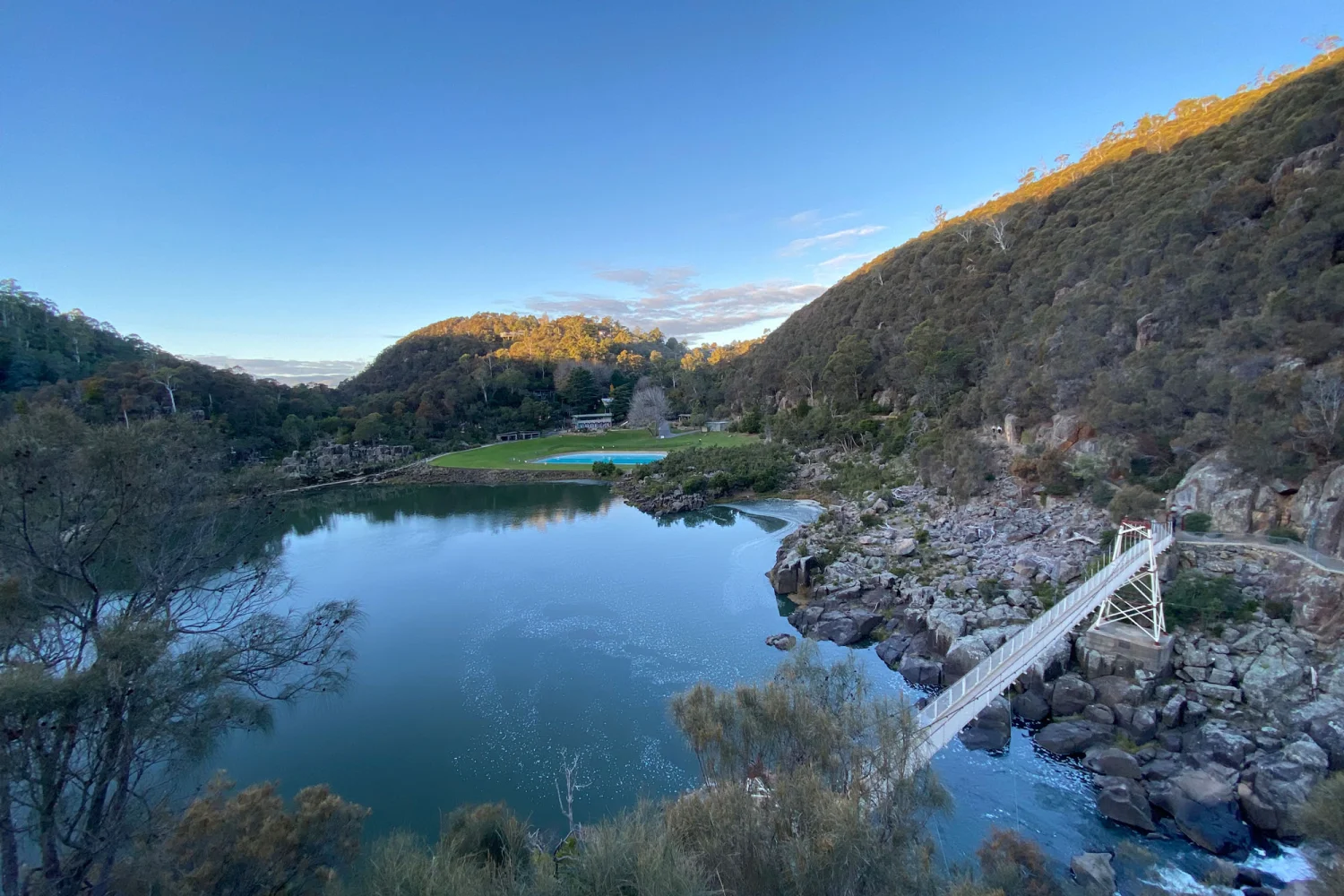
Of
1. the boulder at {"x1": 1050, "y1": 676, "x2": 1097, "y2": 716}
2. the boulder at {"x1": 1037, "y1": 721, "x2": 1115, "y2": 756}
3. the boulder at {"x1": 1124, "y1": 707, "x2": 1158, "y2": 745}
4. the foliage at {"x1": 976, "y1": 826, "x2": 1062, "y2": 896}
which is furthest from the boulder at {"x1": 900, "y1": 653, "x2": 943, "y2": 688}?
the foliage at {"x1": 976, "y1": 826, "x2": 1062, "y2": 896}

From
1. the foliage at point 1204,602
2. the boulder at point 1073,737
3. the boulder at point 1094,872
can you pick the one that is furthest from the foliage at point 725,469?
the boulder at point 1094,872

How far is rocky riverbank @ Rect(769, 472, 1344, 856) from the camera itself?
839cm

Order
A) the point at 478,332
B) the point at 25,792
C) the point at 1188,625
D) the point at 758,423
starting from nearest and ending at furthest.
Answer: the point at 25,792 → the point at 1188,625 → the point at 758,423 → the point at 478,332

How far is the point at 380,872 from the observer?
177 inches

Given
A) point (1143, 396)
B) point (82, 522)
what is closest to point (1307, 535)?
point (1143, 396)

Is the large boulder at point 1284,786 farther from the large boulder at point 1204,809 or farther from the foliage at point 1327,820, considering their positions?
the foliage at point 1327,820

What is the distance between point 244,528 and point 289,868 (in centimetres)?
428

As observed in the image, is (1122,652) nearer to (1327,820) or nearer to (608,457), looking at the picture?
(1327,820)

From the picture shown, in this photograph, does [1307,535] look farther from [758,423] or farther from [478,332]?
A: [478,332]

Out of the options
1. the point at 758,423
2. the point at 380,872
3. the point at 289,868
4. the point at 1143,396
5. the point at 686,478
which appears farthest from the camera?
the point at 758,423

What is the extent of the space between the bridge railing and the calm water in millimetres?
1931

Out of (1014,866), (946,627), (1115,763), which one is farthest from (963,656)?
(1014,866)

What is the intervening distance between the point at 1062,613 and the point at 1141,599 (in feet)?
11.4

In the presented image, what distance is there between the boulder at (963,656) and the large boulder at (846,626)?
277 cm
